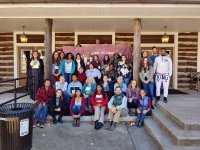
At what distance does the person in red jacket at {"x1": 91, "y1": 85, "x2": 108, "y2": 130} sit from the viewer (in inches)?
251

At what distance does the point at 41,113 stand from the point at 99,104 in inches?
54.4

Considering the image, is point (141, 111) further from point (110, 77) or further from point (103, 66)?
point (103, 66)

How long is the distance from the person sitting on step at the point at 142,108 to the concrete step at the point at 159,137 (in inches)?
5.6

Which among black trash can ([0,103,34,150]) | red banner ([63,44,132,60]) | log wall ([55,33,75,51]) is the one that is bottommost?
black trash can ([0,103,34,150])

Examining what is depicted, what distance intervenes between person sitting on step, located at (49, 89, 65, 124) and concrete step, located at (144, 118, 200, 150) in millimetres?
2028

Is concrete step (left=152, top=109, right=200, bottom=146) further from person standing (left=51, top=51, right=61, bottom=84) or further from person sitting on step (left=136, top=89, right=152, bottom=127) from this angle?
person standing (left=51, top=51, right=61, bottom=84)

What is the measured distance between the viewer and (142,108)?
648 centimetres

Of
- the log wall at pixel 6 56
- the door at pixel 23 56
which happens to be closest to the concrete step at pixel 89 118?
the door at pixel 23 56

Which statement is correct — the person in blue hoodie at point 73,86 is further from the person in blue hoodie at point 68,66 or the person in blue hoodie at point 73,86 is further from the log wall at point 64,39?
the log wall at point 64,39

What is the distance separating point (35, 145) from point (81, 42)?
664 centimetres

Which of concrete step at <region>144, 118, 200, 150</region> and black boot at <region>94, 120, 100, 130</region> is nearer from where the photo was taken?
concrete step at <region>144, 118, 200, 150</region>

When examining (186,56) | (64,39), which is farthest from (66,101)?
(186,56)

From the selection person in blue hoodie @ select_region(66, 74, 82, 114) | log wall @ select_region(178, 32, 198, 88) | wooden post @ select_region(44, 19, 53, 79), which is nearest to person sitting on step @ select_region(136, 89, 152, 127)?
person in blue hoodie @ select_region(66, 74, 82, 114)

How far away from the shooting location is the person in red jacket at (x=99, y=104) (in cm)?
636
